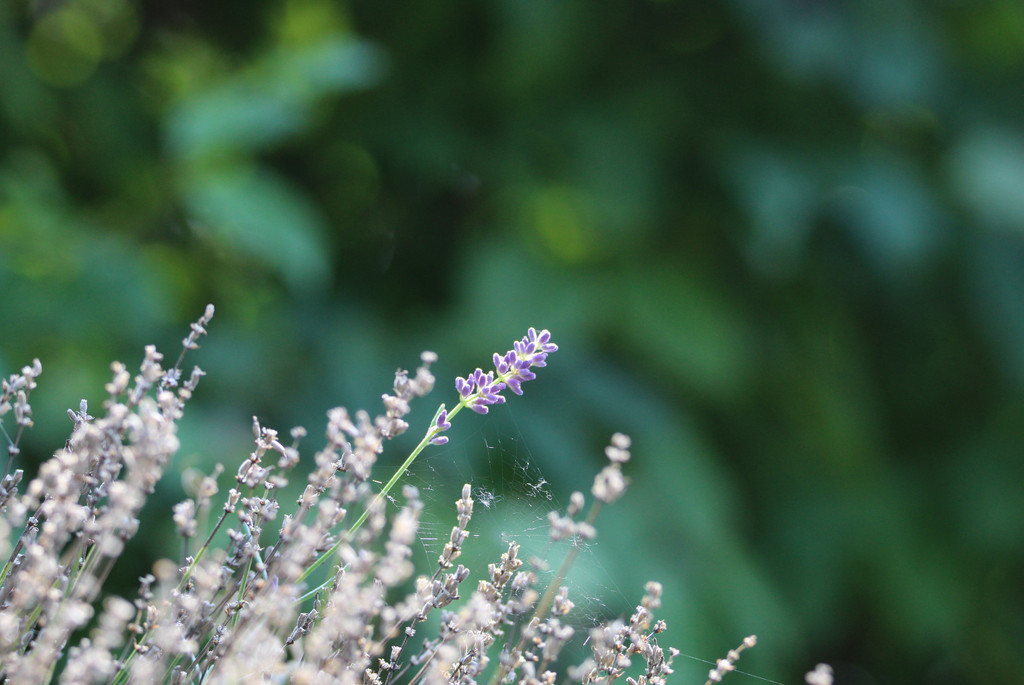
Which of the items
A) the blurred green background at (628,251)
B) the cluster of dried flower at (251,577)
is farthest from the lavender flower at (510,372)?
the blurred green background at (628,251)

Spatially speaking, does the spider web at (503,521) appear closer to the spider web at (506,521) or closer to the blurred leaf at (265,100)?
the spider web at (506,521)

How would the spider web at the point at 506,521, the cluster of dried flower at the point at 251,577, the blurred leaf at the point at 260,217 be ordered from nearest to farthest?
the cluster of dried flower at the point at 251,577 → the spider web at the point at 506,521 → the blurred leaf at the point at 260,217

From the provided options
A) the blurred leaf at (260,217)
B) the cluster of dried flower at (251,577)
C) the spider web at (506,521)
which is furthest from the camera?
the blurred leaf at (260,217)

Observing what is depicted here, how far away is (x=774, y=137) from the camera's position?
1835 millimetres

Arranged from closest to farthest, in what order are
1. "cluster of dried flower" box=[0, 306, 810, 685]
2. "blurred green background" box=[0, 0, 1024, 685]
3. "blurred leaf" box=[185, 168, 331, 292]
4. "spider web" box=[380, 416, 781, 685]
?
"cluster of dried flower" box=[0, 306, 810, 685], "spider web" box=[380, 416, 781, 685], "blurred leaf" box=[185, 168, 331, 292], "blurred green background" box=[0, 0, 1024, 685]

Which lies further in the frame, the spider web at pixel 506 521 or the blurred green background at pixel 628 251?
the blurred green background at pixel 628 251

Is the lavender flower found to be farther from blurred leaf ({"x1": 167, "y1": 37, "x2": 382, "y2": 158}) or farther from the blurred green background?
blurred leaf ({"x1": 167, "y1": 37, "x2": 382, "y2": 158})

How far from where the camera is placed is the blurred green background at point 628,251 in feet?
4.65

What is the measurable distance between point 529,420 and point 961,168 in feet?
3.66

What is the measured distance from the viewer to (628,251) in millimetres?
1739

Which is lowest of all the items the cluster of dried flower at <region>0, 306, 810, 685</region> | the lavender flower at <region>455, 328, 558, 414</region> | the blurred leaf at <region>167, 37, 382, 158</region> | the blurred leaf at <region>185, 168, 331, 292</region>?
the cluster of dried flower at <region>0, 306, 810, 685</region>

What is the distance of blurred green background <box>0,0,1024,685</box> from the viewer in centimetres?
142

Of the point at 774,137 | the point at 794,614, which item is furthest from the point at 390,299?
the point at 794,614

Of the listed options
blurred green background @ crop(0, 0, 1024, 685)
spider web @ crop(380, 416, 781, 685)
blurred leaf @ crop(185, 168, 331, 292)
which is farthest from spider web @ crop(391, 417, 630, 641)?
blurred leaf @ crop(185, 168, 331, 292)
